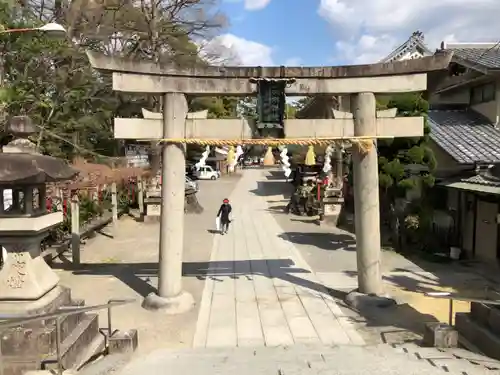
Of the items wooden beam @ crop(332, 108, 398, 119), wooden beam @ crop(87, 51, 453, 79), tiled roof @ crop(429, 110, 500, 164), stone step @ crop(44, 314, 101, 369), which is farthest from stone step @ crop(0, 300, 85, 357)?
tiled roof @ crop(429, 110, 500, 164)

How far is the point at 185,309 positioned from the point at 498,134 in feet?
41.0

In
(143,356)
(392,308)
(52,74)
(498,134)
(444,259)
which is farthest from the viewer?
(52,74)

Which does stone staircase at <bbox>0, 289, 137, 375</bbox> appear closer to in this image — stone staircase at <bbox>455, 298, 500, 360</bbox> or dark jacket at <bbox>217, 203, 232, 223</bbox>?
stone staircase at <bbox>455, 298, 500, 360</bbox>

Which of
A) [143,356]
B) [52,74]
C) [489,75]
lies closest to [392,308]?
[143,356]

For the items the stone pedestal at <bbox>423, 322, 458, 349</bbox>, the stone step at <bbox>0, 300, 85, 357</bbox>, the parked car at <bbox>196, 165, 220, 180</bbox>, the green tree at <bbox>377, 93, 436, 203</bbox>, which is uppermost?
the green tree at <bbox>377, 93, 436, 203</bbox>

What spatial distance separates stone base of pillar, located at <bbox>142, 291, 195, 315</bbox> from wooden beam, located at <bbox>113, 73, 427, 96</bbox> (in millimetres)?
4373

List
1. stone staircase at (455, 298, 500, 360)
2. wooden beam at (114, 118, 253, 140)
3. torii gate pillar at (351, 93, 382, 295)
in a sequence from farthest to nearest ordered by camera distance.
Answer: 1. torii gate pillar at (351, 93, 382, 295)
2. wooden beam at (114, 118, 253, 140)
3. stone staircase at (455, 298, 500, 360)

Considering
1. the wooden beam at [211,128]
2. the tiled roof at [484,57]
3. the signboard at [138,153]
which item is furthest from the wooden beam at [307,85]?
the signboard at [138,153]

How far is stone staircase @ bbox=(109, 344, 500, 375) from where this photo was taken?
5797 mm

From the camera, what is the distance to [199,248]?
625 inches

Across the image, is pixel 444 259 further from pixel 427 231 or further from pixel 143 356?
pixel 143 356

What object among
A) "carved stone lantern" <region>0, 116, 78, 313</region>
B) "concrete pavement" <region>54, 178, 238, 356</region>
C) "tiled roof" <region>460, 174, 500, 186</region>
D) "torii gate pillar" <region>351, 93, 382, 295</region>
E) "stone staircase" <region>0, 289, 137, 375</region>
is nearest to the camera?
"stone staircase" <region>0, 289, 137, 375</region>

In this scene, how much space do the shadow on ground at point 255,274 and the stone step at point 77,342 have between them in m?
3.01

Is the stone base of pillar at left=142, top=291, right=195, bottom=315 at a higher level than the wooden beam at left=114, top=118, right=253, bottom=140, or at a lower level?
lower
